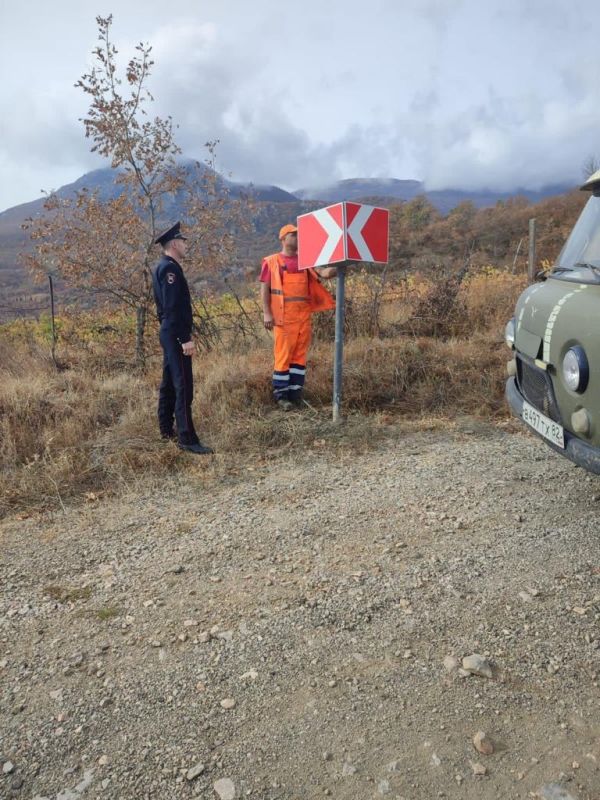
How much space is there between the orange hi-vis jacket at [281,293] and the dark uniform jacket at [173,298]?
1.14 meters

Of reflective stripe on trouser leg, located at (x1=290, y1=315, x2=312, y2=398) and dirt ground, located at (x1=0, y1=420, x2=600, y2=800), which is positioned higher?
reflective stripe on trouser leg, located at (x1=290, y1=315, x2=312, y2=398)

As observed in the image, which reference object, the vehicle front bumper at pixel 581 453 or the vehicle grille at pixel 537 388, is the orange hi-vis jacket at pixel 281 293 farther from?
the vehicle front bumper at pixel 581 453

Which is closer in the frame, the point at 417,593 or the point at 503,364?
the point at 417,593

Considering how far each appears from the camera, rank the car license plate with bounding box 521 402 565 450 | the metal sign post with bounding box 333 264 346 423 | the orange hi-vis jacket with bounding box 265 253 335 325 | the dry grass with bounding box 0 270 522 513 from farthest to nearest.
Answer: the orange hi-vis jacket with bounding box 265 253 335 325 < the metal sign post with bounding box 333 264 346 423 < the dry grass with bounding box 0 270 522 513 < the car license plate with bounding box 521 402 565 450

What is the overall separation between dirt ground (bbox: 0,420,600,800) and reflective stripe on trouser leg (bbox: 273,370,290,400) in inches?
77.8

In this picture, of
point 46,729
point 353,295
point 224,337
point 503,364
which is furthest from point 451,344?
point 46,729

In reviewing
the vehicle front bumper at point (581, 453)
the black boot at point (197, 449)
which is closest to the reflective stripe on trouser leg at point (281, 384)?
the black boot at point (197, 449)

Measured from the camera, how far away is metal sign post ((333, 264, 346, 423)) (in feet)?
18.2

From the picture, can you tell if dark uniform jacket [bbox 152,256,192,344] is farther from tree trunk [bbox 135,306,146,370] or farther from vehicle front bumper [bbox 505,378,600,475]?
tree trunk [bbox 135,306,146,370]

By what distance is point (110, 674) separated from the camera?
252 cm

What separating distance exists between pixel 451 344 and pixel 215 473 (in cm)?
424

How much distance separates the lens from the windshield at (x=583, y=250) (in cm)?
355

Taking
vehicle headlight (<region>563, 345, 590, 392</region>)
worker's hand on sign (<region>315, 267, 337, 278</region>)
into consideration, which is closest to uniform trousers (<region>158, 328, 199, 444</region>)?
worker's hand on sign (<region>315, 267, 337, 278</region>)

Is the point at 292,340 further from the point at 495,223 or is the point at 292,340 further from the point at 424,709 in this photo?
the point at 495,223
